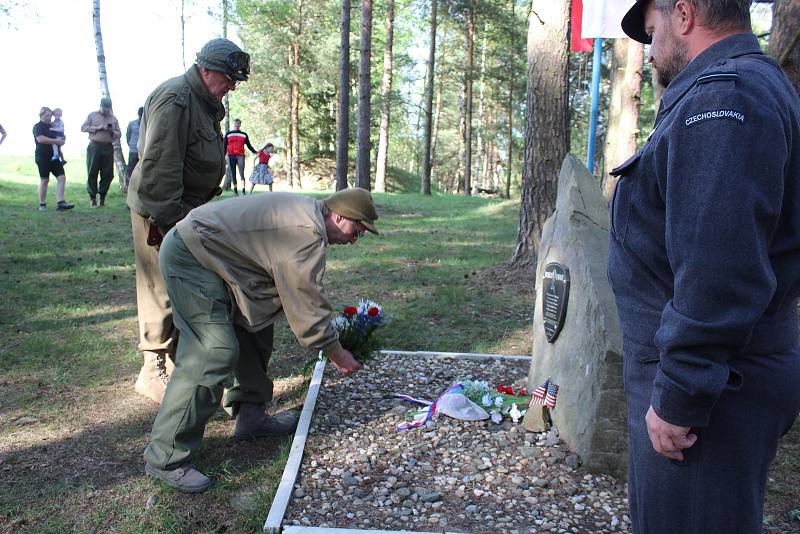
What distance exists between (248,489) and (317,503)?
43 centimetres

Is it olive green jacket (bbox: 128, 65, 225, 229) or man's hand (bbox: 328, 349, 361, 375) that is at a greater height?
olive green jacket (bbox: 128, 65, 225, 229)

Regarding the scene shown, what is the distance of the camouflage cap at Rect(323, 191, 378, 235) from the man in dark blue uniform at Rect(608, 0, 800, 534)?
5.15ft

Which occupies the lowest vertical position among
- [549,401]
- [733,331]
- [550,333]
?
[549,401]

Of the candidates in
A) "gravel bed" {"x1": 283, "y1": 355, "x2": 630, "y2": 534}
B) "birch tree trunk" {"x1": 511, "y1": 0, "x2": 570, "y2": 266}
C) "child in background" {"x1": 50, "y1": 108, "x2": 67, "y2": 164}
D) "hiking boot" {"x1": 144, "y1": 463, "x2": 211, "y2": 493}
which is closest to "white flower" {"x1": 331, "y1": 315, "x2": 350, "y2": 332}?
"gravel bed" {"x1": 283, "y1": 355, "x2": 630, "y2": 534}

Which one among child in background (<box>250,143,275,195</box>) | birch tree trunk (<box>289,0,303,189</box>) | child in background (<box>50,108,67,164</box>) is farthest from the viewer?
birch tree trunk (<box>289,0,303,189</box>)

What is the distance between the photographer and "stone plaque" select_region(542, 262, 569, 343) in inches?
152

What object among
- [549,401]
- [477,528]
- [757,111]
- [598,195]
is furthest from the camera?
[598,195]

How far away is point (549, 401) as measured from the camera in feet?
12.6

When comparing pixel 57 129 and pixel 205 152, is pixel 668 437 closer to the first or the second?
pixel 205 152

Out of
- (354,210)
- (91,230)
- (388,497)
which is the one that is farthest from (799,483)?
(91,230)

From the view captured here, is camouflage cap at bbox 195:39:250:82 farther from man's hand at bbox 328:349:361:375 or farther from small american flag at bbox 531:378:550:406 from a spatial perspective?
small american flag at bbox 531:378:550:406

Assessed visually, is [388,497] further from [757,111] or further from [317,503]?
[757,111]

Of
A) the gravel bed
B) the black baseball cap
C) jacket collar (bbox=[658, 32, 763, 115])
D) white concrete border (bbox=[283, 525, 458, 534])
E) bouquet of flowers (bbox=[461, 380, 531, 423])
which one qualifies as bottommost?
the gravel bed

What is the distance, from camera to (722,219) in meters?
1.36
